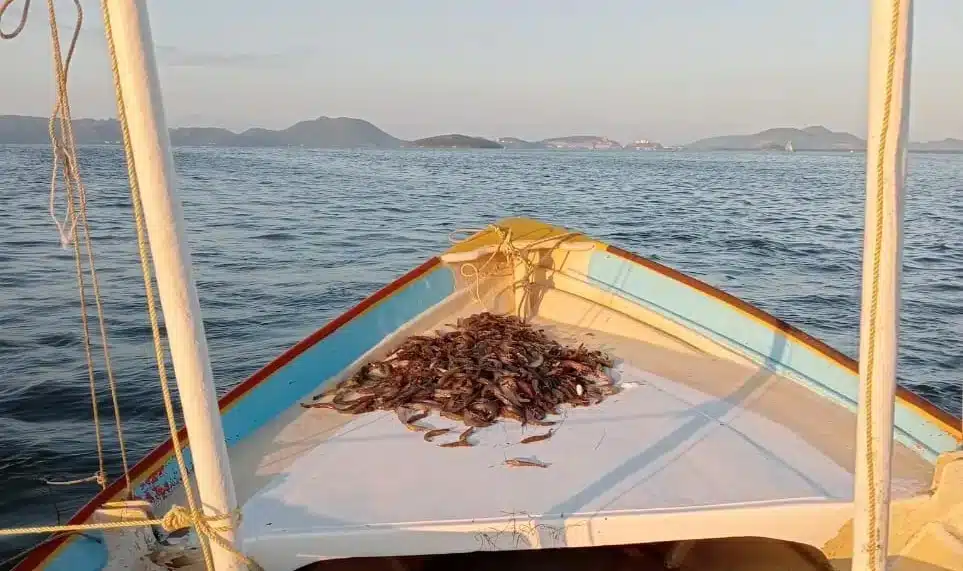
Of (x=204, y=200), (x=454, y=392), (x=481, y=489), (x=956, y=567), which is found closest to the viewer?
(x=956, y=567)

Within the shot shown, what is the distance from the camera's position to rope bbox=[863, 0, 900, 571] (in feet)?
5.97

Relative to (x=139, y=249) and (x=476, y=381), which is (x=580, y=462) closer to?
(x=476, y=381)

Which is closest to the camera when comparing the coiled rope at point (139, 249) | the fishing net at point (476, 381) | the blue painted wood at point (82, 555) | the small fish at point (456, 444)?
the coiled rope at point (139, 249)

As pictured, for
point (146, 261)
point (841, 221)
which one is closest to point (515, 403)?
point (146, 261)

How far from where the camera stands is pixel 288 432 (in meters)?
4.83

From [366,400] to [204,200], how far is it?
103ft

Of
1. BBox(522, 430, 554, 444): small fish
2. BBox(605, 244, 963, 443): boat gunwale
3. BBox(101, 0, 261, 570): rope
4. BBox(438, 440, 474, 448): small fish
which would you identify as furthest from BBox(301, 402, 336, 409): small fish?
BBox(605, 244, 963, 443): boat gunwale

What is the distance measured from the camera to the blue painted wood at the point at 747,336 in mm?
4309

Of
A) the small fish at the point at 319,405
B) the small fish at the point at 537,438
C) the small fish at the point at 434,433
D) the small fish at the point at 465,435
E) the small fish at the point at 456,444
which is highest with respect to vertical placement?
the small fish at the point at 319,405

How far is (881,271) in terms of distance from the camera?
1970mm

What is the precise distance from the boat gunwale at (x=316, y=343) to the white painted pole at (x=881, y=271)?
93.1 inches

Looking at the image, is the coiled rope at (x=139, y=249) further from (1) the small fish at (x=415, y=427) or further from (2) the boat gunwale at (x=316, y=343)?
(1) the small fish at (x=415, y=427)

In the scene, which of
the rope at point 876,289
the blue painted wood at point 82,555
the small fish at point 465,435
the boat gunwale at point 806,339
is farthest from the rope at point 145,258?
the boat gunwale at point 806,339

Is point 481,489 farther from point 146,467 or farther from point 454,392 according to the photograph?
point 146,467
